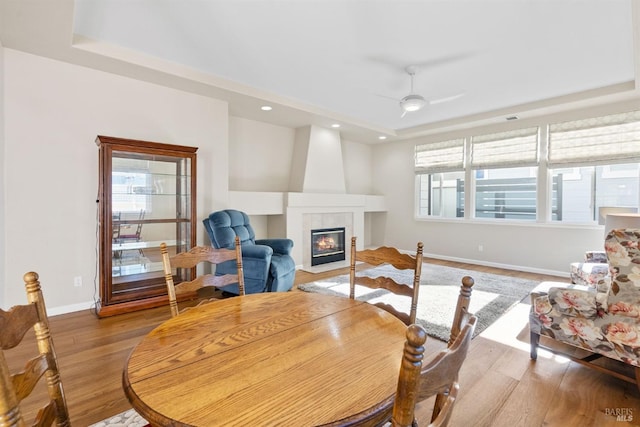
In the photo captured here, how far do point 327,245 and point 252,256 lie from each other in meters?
2.69

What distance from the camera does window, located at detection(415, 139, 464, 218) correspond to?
621cm

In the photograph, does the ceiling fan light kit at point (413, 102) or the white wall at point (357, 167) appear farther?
the white wall at point (357, 167)

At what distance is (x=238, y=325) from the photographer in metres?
1.28

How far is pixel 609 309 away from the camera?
6.48 ft

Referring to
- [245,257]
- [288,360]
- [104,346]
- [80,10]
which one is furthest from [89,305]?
[288,360]

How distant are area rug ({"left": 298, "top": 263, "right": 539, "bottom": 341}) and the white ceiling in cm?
267

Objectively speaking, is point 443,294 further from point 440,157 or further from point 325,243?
point 440,157

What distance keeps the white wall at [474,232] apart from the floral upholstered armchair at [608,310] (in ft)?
10.9

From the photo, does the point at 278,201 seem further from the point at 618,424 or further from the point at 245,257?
the point at 618,424

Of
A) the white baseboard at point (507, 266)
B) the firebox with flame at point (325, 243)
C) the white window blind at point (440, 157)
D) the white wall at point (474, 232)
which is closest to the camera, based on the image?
the white wall at point (474, 232)

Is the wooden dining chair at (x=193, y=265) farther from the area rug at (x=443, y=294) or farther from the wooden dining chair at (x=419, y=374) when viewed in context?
the area rug at (x=443, y=294)

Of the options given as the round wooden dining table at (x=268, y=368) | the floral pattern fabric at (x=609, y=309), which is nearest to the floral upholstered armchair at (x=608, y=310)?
the floral pattern fabric at (x=609, y=309)

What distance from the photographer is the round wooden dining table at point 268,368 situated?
749 mm

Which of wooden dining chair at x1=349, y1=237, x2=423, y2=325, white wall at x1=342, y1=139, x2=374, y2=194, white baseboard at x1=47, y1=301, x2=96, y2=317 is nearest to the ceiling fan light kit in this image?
wooden dining chair at x1=349, y1=237, x2=423, y2=325
